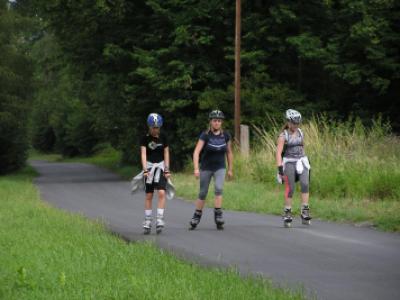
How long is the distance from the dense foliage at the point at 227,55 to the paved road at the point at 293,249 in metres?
17.4

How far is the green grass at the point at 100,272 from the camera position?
856 centimetres

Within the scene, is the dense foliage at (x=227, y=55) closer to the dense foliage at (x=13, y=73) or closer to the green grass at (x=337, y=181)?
the dense foliage at (x=13, y=73)

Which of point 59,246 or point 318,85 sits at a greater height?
point 318,85

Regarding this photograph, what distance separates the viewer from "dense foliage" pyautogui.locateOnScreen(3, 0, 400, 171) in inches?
1396

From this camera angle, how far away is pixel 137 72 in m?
36.1

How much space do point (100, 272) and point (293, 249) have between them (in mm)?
3311

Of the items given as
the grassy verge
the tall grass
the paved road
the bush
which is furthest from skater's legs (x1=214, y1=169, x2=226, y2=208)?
the bush

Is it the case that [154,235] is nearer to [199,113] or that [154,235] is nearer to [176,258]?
[176,258]

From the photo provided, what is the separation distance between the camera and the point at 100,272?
9.87m

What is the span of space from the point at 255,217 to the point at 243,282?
→ 8.44 metres

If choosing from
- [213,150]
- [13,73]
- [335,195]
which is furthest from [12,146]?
[213,150]

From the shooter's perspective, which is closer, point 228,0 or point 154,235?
A: point 154,235

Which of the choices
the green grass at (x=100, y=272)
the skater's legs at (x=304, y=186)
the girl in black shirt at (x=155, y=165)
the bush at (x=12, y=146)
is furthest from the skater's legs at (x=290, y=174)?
the bush at (x=12, y=146)

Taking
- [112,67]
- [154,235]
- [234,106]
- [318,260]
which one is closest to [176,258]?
[318,260]
